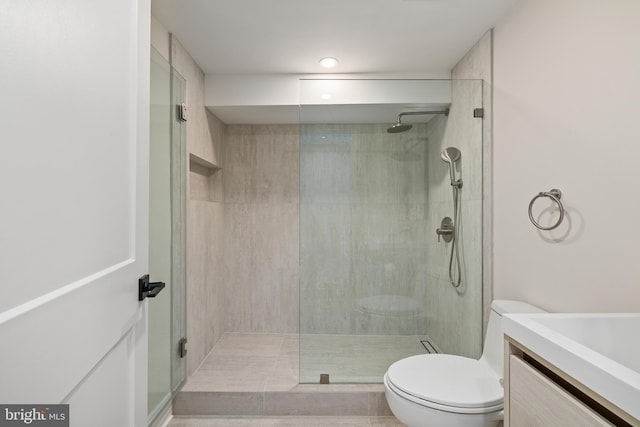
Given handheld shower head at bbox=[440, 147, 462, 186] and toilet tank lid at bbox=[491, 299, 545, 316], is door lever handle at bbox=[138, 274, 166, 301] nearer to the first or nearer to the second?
toilet tank lid at bbox=[491, 299, 545, 316]

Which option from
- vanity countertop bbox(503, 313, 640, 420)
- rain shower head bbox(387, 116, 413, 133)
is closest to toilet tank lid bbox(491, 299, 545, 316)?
vanity countertop bbox(503, 313, 640, 420)

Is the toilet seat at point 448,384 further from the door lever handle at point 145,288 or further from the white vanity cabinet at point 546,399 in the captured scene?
the door lever handle at point 145,288

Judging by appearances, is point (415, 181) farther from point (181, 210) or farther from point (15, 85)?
point (15, 85)

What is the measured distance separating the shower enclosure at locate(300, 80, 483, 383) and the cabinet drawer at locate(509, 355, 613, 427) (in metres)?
1.23

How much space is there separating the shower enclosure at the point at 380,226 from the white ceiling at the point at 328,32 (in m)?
0.24

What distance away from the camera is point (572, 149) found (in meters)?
1.31

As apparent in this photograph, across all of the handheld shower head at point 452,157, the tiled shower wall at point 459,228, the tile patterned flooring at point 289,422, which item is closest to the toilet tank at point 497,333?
the tiled shower wall at point 459,228

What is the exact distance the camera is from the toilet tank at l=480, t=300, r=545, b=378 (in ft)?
5.06

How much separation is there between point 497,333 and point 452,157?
3.58 ft

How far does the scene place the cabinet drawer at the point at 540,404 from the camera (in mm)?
674

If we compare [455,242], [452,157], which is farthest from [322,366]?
[452,157]

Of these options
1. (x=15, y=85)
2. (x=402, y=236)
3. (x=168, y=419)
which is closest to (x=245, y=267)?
(x=168, y=419)

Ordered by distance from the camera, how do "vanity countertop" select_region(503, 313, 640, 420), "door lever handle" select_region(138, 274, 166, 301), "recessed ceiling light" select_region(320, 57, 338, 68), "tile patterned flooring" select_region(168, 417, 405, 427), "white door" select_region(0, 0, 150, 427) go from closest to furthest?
"white door" select_region(0, 0, 150, 427)
"vanity countertop" select_region(503, 313, 640, 420)
"door lever handle" select_region(138, 274, 166, 301)
"tile patterned flooring" select_region(168, 417, 405, 427)
"recessed ceiling light" select_region(320, 57, 338, 68)

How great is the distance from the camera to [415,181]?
6.91 ft
